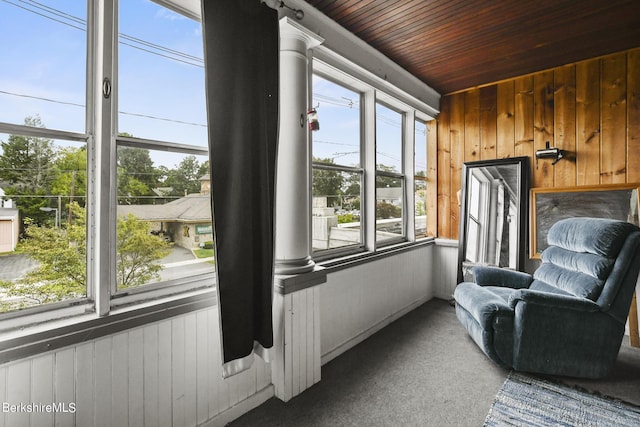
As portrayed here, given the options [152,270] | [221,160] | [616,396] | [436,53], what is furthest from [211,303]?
[436,53]

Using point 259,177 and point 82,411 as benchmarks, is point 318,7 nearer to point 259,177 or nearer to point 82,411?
point 259,177

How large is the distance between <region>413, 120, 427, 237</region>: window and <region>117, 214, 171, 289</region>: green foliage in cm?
291

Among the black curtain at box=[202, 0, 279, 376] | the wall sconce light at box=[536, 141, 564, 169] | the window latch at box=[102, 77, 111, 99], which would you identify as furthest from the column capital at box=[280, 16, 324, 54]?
the wall sconce light at box=[536, 141, 564, 169]

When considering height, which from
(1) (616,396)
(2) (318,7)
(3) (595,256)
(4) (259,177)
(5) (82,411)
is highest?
(2) (318,7)

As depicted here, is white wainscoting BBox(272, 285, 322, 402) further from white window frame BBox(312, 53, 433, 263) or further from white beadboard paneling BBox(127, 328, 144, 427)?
white beadboard paneling BBox(127, 328, 144, 427)

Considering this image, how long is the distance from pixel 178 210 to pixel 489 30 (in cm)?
268

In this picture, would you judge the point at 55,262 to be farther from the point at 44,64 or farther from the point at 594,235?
the point at 594,235

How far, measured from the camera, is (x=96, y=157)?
1.35 metres

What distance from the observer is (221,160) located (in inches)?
60.4

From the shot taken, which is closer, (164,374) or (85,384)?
(85,384)

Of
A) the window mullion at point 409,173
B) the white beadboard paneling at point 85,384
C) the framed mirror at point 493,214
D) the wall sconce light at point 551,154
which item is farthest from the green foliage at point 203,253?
the wall sconce light at point 551,154

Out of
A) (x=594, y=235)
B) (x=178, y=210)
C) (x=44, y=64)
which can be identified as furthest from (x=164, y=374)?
(x=594, y=235)

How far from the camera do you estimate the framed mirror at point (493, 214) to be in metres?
3.24

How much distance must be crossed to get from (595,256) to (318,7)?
2.63 m
